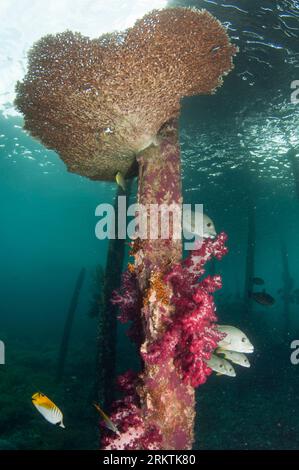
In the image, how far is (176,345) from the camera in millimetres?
4387

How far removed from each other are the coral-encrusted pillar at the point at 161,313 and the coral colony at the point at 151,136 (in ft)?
0.05

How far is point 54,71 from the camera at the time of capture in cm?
504

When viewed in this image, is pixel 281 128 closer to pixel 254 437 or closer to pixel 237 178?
pixel 237 178

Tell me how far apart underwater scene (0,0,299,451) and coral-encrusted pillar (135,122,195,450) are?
0.8 inches

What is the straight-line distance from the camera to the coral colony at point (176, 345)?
411 centimetres

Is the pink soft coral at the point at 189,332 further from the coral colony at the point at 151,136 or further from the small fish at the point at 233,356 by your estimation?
the small fish at the point at 233,356

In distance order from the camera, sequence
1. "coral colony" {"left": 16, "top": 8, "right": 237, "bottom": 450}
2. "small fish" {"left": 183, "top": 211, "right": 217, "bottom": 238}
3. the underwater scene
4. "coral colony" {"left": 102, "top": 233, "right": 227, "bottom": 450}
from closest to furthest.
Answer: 1. "coral colony" {"left": 102, "top": 233, "right": 227, "bottom": 450}
2. "coral colony" {"left": 16, "top": 8, "right": 237, "bottom": 450}
3. the underwater scene
4. "small fish" {"left": 183, "top": 211, "right": 217, "bottom": 238}

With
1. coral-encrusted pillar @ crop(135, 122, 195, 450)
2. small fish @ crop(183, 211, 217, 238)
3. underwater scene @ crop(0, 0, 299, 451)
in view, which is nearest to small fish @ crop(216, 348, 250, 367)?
underwater scene @ crop(0, 0, 299, 451)

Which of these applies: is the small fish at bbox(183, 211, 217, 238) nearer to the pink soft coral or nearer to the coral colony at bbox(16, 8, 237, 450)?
the coral colony at bbox(16, 8, 237, 450)

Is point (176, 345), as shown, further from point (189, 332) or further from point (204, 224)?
point (204, 224)

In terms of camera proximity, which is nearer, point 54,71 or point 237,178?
point 54,71

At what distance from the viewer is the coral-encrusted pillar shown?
4207 millimetres

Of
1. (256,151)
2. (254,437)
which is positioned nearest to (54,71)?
(254,437)

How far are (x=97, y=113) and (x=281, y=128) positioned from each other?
422 inches
